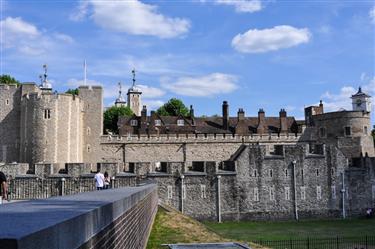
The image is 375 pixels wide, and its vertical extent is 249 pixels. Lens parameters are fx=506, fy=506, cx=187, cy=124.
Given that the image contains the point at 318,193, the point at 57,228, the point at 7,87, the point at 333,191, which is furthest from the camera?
the point at 7,87

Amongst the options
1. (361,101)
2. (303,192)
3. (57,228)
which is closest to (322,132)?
(303,192)

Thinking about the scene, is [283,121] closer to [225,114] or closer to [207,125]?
[225,114]

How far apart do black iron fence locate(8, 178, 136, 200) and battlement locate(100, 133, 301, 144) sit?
18152 millimetres

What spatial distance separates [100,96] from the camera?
2144 inches

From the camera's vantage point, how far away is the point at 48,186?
1448 inches

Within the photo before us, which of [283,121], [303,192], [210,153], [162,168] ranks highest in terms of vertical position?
[283,121]

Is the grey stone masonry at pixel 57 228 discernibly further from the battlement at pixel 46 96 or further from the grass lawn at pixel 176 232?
the battlement at pixel 46 96

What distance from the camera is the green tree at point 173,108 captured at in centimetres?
8788

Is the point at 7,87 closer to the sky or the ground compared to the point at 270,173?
closer to the sky

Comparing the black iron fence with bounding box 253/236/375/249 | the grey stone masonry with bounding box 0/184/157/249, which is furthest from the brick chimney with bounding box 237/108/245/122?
the grey stone masonry with bounding box 0/184/157/249

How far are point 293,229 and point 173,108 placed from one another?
5526cm

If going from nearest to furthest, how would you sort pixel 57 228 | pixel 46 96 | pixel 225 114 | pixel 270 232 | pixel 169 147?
pixel 57 228 < pixel 270 232 < pixel 46 96 < pixel 169 147 < pixel 225 114

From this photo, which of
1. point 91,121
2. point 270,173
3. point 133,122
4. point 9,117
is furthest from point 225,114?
point 9,117

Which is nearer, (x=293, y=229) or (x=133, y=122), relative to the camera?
(x=293, y=229)
